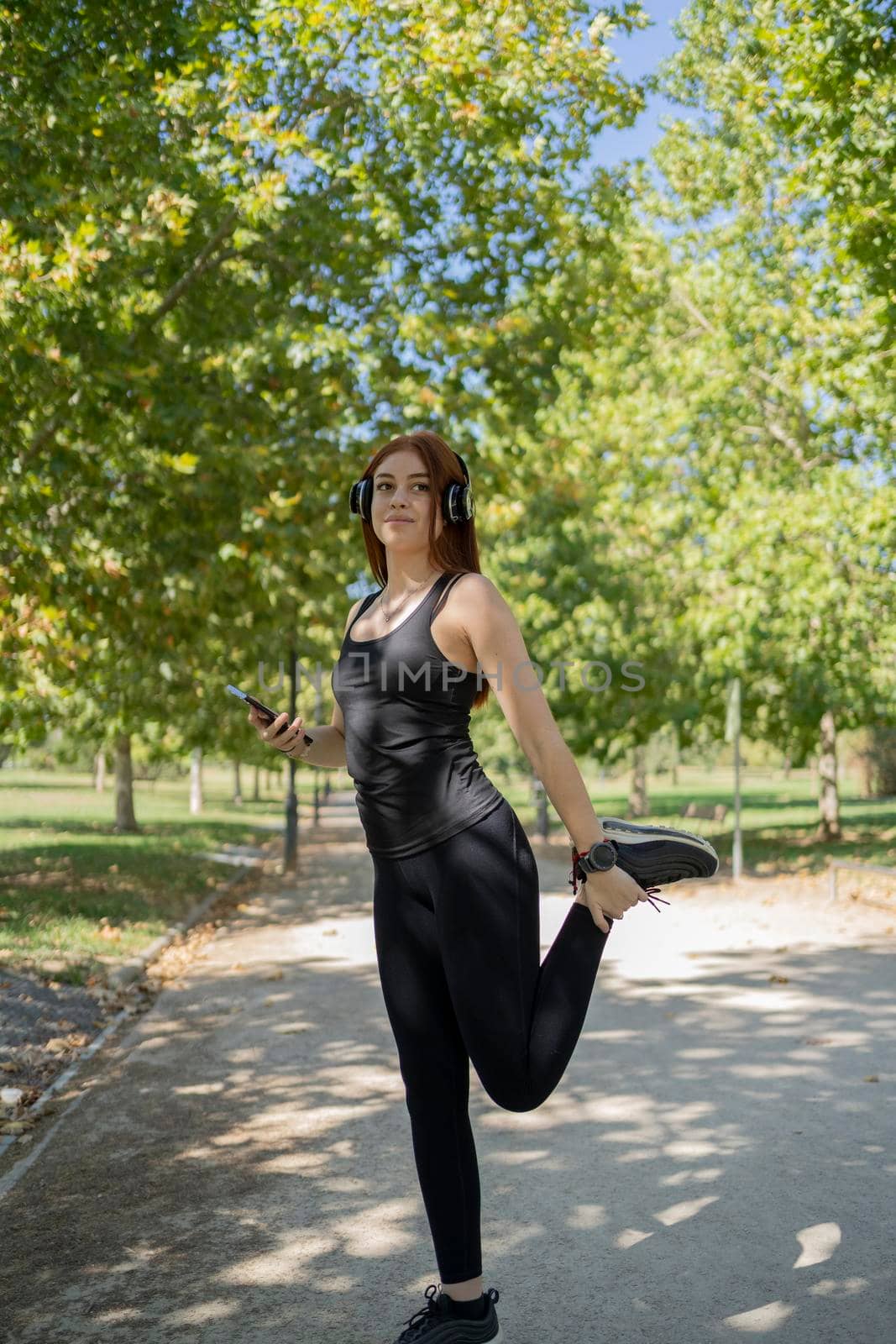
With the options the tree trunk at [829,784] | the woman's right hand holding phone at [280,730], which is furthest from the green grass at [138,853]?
the woman's right hand holding phone at [280,730]

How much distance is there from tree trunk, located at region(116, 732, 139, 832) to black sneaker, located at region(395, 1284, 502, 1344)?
79.4ft

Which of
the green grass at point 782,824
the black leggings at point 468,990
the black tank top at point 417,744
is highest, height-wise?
the black tank top at point 417,744

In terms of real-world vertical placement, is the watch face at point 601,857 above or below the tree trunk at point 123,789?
above

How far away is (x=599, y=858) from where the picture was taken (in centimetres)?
299

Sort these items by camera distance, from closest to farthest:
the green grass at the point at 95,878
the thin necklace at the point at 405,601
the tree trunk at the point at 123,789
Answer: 1. the thin necklace at the point at 405,601
2. the green grass at the point at 95,878
3. the tree trunk at the point at 123,789

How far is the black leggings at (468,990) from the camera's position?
3.01 meters

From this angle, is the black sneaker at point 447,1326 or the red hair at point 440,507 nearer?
the black sneaker at point 447,1326

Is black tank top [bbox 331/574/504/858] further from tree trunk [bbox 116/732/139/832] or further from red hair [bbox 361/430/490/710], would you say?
tree trunk [bbox 116/732/139/832]

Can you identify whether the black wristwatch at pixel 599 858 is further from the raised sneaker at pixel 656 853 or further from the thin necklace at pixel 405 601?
the thin necklace at pixel 405 601

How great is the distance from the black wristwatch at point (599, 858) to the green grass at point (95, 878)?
6.86 metres

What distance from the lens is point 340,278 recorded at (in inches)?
513

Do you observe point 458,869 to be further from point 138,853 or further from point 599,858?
point 138,853

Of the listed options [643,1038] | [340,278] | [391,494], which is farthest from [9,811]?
[391,494]

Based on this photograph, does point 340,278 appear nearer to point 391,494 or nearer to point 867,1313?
point 391,494
